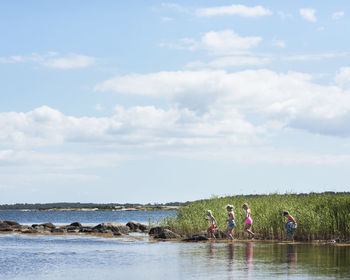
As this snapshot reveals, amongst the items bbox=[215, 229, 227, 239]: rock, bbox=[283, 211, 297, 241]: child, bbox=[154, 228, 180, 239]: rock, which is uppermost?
bbox=[283, 211, 297, 241]: child

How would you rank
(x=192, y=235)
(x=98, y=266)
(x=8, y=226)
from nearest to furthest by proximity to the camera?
(x=98, y=266) < (x=192, y=235) < (x=8, y=226)

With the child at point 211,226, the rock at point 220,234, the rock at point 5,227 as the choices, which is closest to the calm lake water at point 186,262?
the child at point 211,226

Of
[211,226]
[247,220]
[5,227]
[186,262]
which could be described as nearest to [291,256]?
[186,262]

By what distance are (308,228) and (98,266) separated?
14012 mm

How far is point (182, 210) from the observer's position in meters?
45.0

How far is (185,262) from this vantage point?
23250 mm

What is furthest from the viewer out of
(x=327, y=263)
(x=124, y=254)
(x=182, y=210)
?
(x=182, y=210)

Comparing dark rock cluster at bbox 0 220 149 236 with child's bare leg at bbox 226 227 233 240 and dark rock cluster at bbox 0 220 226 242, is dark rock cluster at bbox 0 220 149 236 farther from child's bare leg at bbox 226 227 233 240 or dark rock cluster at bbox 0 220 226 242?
child's bare leg at bbox 226 227 233 240

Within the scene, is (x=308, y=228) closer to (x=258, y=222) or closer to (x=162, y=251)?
(x=258, y=222)

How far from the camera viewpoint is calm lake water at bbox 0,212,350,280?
1939cm

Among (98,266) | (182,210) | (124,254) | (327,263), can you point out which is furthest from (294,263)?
(182,210)

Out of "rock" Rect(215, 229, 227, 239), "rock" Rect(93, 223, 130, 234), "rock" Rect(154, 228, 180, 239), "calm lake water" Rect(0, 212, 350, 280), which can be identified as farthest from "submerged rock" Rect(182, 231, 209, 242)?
"rock" Rect(93, 223, 130, 234)

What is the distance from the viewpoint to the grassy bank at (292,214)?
31391mm

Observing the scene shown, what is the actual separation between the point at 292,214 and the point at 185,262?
11826 mm
